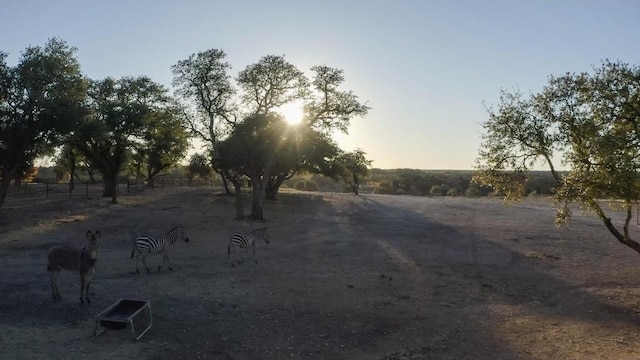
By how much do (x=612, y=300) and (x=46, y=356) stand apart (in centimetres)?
1805

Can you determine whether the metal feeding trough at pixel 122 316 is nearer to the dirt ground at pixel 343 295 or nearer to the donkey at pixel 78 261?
the dirt ground at pixel 343 295

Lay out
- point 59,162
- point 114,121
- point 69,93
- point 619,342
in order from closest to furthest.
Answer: point 619,342 < point 69,93 < point 114,121 < point 59,162

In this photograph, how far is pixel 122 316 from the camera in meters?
13.2

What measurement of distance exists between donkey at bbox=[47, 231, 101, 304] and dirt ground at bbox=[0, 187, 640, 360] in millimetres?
690

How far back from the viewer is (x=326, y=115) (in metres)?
40.1

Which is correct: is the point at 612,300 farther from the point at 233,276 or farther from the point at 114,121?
the point at 114,121

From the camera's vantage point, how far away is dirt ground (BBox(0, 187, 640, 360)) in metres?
13.1

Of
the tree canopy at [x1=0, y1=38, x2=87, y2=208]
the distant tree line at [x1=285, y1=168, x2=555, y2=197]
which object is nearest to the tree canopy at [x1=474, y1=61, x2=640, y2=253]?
the tree canopy at [x1=0, y1=38, x2=87, y2=208]

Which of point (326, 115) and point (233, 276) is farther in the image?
point (326, 115)

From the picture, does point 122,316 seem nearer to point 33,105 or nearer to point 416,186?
point 33,105

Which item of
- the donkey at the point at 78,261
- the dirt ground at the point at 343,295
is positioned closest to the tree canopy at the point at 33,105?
the dirt ground at the point at 343,295

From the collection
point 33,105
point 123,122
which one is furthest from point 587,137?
point 123,122

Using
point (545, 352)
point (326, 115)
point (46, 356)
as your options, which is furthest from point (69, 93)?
point (545, 352)

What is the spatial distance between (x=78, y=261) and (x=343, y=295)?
29.3ft
